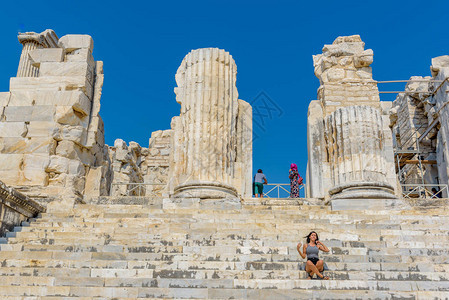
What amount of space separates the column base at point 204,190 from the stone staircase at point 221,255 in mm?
1192

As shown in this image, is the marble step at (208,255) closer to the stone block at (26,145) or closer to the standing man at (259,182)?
the stone block at (26,145)

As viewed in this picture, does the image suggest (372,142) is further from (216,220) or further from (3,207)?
(3,207)

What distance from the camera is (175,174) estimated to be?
450 inches

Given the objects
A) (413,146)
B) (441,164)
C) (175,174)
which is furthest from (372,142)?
(413,146)

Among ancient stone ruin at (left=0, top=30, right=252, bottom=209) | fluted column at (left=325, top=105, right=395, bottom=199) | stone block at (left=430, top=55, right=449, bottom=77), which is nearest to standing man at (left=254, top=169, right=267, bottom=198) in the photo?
ancient stone ruin at (left=0, top=30, right=252, bottom=209)

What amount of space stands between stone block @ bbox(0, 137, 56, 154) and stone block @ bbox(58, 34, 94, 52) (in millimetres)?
3101

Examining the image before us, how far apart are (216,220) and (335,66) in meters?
7.15

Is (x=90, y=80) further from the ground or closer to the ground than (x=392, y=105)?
closer to the ground

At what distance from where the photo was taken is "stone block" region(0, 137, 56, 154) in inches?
472

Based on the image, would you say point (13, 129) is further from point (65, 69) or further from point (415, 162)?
point (415, 162)

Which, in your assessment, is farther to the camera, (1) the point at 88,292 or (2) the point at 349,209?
(2) the point at 349,209

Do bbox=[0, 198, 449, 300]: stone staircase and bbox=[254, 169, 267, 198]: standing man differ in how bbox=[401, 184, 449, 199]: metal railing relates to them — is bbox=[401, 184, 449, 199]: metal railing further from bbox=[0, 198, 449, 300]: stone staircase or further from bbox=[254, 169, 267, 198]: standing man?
bbox=[0, 198, 449, 300]: stone staircase

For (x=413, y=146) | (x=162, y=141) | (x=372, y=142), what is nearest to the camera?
(x=372, y=142)

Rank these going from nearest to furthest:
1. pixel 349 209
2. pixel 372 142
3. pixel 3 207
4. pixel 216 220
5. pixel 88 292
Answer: pixel 88 292
pixel 3 207
pixel 216 220
pixel 349 209
pixel 372 142
